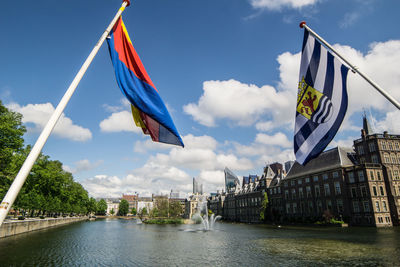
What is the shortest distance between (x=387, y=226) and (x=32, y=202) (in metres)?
78.9

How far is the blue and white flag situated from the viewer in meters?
10.3

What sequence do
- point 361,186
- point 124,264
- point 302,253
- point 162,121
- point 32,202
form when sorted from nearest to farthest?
point 162,121 < point 124,264 < point 302,253 < point 32,202 < point 361,186

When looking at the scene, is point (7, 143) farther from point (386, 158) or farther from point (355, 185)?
point (386, 158)

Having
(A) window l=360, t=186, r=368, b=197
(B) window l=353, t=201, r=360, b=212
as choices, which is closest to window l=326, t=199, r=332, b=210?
(B) window l=353, t=201, r=360, b=212

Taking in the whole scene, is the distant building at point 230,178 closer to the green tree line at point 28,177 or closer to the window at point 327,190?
the green tree line at point 28,177

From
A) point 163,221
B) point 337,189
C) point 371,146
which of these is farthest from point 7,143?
point 371,146

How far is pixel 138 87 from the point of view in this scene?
9.45 meters

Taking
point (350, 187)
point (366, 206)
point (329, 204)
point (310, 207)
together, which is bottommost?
point (310, 207)

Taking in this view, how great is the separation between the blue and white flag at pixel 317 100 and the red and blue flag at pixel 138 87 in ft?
17.8

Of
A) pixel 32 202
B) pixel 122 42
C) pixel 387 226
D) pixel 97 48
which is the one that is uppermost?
pixel 122 42

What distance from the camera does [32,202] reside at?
56.8 m

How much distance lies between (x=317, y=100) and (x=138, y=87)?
24.3 ft

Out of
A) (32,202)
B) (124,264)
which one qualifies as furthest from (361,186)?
(32,202)

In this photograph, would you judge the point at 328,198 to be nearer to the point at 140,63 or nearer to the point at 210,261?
the point at 210,261
